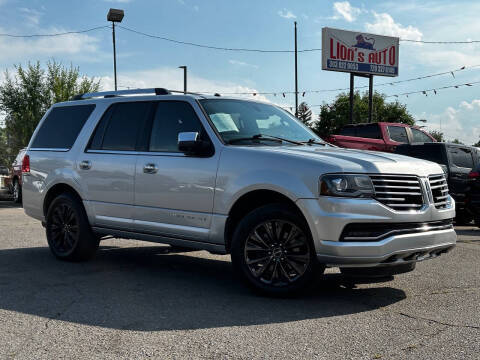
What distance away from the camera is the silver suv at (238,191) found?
5.01m

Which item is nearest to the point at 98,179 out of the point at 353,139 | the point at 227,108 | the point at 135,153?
the point at 135,153

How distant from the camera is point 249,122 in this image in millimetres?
6266

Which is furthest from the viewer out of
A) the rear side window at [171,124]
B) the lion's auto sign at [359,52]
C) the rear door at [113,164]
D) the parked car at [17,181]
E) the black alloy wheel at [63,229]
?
the lion's auto sign at [359,52]

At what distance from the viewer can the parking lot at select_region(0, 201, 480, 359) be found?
395 cm

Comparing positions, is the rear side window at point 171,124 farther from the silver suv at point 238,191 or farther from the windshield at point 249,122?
the windshield at point 249,122

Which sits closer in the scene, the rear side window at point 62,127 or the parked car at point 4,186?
the rear side window at point 62,127

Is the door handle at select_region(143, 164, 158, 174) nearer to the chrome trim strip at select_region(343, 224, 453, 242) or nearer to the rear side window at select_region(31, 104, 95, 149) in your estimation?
the rear side window at select_region(31, 104, 95, 149)

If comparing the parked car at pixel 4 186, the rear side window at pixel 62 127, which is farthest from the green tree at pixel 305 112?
the rear side window at pixel 62 127

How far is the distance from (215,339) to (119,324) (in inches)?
32.7

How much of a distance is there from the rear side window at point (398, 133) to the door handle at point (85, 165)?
11658 millimetres

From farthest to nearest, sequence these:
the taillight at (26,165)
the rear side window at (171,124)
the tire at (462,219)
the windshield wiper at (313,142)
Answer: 1. the tire at (462,219)
2. the taillight at (26,165)
3. the windshield wiper at (313,142)
4. the rear side window at (171,124)

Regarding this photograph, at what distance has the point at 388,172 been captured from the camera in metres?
5.11

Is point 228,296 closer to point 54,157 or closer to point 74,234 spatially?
point 74,234

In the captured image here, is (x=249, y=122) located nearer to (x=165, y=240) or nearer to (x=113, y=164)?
(x=165, y=240)
